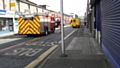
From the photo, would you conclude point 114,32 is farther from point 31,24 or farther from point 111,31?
point 31,24

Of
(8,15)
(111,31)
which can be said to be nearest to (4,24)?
(8,15)

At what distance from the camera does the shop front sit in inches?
1229

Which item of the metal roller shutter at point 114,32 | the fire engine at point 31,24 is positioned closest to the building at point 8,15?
the fire engine at point 31,24

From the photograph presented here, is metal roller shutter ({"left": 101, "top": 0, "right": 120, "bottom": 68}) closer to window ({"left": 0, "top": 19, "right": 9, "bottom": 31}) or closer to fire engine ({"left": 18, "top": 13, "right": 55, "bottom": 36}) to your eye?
fire engine ({"left": 18, "top": 13, "right": 55, "bottom": 36})

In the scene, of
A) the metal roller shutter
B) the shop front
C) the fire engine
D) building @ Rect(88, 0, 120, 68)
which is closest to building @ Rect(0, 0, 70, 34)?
the shop front

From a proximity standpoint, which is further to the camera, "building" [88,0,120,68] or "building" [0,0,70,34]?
"building" [0,0,70,34]

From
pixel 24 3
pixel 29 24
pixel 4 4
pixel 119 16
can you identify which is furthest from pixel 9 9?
pixel 119 16

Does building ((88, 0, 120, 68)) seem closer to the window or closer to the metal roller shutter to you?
the metal roller shutter

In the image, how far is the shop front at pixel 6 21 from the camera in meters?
31.2

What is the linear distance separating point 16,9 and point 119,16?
33796 mm

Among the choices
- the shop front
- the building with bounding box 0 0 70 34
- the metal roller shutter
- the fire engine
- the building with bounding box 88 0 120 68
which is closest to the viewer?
the metal roller shutter

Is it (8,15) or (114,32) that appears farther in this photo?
(8,15)

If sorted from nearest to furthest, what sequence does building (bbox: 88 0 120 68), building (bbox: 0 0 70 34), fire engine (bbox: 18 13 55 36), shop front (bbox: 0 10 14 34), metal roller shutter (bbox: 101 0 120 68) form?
metal roller shutter (bbox: 101 0 120 68) → building (bbox: 88 0 120 68) → fire engine (bbox: 18 13 55 36) → shop front (bbox: 0 10 14 34) → building (bbox: 0 0 70 34)

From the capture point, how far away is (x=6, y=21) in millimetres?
33562
